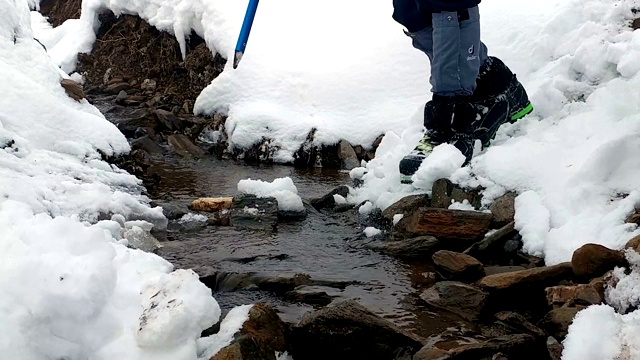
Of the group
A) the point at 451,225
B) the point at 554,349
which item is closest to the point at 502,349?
the point at 554,349

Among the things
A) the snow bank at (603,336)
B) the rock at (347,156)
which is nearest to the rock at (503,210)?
the snow bank at (603,336)

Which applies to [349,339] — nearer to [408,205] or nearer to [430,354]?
[430,354]

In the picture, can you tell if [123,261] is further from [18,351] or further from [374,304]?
[374,304]

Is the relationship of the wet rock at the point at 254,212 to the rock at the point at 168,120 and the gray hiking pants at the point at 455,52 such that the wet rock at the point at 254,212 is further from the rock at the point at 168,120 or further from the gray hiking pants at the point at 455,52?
the rock at the point at 168,120

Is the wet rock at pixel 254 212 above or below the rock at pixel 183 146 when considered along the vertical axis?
above

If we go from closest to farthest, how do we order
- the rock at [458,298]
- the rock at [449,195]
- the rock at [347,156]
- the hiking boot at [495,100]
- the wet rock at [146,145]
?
the rock at [458,298], the rock at [449,195], the hiking boot at [495,100], the rock at [347,156], the wet rock at [146,145]

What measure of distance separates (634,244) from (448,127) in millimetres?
1655

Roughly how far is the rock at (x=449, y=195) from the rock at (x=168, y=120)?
168 inches

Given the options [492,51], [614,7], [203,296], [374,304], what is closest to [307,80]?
[492,51]

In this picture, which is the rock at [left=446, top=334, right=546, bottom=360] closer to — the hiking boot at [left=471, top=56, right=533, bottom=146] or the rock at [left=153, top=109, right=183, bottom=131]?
the hiking boot at [left=471, top=56, right=533, bottom=146]

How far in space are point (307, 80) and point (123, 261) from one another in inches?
189

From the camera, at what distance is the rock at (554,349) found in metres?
1.88

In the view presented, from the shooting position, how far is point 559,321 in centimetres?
208

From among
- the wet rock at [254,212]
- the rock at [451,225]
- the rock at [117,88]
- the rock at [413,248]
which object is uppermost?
the rock at [451,225]
